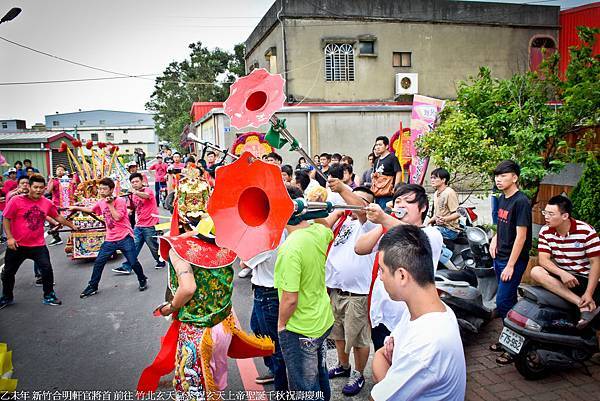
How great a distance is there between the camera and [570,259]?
3.83 metres

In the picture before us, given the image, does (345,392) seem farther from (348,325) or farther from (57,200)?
(57,200)

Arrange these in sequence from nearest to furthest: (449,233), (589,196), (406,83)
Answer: (589,196), (449,233), (406,83)

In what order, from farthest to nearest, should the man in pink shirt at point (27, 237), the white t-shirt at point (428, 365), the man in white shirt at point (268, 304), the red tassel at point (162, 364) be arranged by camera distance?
the man in pink shirt at point (27, 237), the man in white shirt at point (268, 304), the red tassel at point (162, 364), the white t-shirt at point (428, 365)

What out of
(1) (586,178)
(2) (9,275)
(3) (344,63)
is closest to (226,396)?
(2) (9,275)

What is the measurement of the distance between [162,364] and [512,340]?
2949mm

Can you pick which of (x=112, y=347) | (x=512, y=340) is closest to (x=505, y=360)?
(x=512, y=340)

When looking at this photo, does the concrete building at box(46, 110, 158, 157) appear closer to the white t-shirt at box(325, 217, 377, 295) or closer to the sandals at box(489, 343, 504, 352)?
the white t-shirt at box(325, 217, 377, 295)

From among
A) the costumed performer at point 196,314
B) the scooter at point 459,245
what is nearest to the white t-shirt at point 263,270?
the costumed performer at point 196,314

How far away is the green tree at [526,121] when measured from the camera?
5570 millimetres

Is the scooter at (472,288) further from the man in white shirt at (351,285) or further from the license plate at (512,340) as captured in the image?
the man in white shirt at (351,285)

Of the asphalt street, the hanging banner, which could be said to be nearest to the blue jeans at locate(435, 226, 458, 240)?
the asphalt street

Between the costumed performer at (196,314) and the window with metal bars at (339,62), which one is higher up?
the window with metal bars at (339,62)

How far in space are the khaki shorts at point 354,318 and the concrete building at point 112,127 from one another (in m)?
63.4

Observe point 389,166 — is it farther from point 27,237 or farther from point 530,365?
point 27,237
